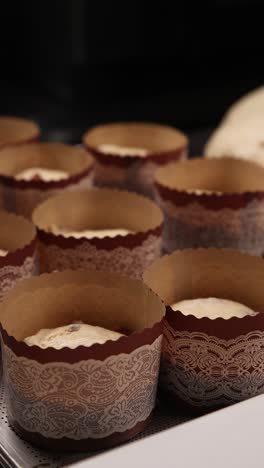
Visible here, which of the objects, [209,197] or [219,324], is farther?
[209,197]

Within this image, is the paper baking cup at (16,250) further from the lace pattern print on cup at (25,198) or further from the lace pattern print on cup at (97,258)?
the lace pattern print on cup at (25,198)

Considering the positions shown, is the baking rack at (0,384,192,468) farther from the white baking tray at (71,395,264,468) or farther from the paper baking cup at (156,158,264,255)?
the paper baking cup at (156,158,264,255)

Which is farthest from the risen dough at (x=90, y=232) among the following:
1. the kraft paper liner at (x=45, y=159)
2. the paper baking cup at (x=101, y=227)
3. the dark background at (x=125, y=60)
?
the dark background at (x=125, y=60)

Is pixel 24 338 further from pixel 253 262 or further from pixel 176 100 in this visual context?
pixel 176 100

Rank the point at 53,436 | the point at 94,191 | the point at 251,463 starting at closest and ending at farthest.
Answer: the point at 251,463 < the point at 53,436 < the point at 94,191

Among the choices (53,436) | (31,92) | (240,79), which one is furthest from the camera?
(240,79)

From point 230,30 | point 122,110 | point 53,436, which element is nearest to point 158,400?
point 53,436

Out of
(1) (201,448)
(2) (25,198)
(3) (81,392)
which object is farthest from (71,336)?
(2) (25,198)

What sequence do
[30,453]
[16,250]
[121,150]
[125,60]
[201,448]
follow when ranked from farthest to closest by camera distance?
[125,60] → [121,150] → [16,250] → [30,453] → [201,448]

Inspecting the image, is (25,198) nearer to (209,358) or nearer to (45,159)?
(45,159)
